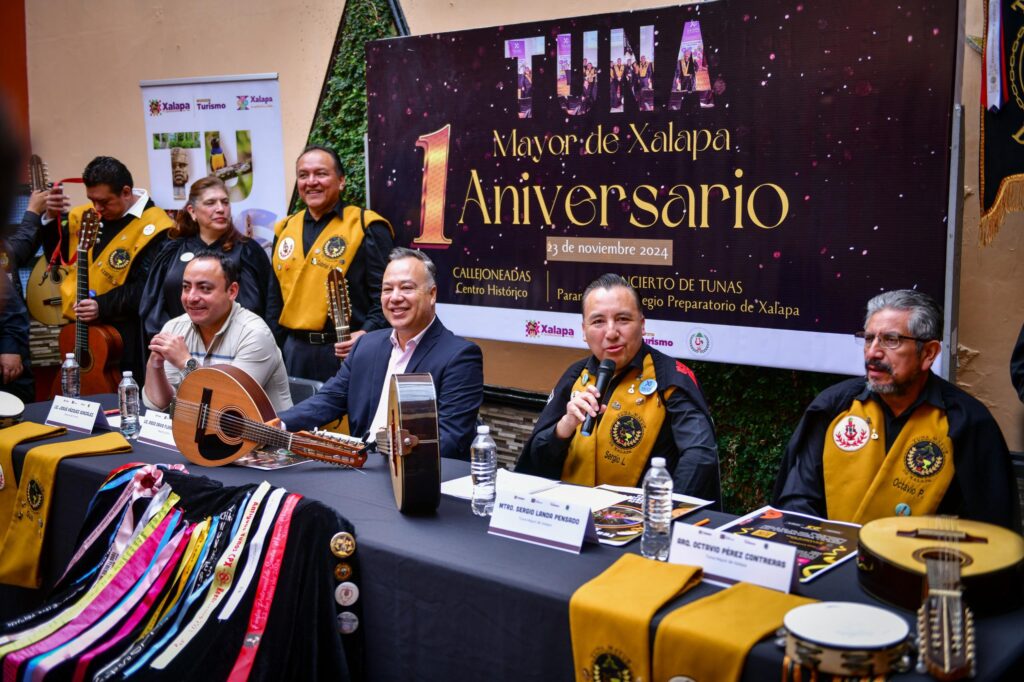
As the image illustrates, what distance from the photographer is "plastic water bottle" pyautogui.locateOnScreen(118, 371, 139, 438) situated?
3346 millimetres

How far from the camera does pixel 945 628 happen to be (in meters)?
1.55

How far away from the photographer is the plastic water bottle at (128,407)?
11.0 ft

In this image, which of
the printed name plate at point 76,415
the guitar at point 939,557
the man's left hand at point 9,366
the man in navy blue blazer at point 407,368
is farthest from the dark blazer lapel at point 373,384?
the man's left hand at point 9,366

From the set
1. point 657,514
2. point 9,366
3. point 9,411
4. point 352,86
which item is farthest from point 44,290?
point 657,514

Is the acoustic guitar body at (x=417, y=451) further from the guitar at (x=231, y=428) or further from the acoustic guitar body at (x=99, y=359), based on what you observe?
the acoustic guitar body at (x=99, y=359)

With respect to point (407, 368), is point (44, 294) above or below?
above

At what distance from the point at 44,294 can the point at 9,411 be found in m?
2.76

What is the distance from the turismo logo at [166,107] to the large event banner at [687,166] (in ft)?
5.75

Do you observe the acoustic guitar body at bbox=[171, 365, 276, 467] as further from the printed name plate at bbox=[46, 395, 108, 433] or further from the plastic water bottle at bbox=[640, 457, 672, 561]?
the plastic water bottle at bbox=[640, 457, 672, 561]

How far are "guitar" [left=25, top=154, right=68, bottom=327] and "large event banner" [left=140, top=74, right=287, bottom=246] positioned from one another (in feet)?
2.73

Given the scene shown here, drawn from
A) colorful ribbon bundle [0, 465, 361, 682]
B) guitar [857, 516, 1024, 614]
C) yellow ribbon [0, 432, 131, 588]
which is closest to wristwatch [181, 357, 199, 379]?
yellow ribbon [0, 432, 131, 588]

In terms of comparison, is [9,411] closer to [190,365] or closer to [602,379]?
[190,365]

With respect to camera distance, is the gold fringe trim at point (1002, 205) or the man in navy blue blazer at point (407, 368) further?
→ the gold fringe trim at point (1002, 205)

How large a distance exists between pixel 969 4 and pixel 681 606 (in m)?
2.91
